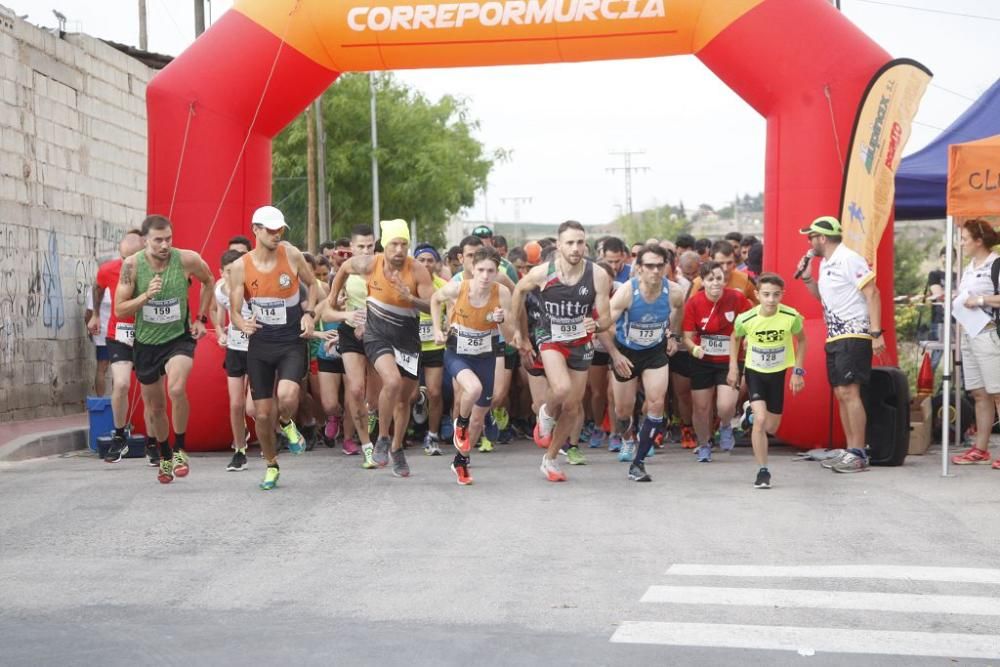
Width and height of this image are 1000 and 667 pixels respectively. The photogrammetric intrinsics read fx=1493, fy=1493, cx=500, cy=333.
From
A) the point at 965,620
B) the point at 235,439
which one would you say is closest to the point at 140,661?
the point at 965,620

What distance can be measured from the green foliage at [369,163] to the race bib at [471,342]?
35877mm

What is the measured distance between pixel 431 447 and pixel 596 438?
1.68 meters

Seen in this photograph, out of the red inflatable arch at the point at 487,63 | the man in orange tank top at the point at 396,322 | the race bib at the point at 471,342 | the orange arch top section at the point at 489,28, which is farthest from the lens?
the orange arch top section at the point at 489,28

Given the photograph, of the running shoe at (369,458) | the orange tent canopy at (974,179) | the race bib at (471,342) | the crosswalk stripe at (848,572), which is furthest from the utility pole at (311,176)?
the crosswalk stripe at (848,572)

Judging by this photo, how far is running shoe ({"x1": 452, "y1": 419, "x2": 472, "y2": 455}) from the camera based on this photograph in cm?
1145

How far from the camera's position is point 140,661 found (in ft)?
18.9

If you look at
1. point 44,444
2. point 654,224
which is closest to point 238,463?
point 44,444

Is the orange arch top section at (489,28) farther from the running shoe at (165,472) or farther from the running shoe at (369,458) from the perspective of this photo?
the running shoe at (165,472)

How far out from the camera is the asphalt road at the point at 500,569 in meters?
6.01

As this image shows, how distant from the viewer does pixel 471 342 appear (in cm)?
1197

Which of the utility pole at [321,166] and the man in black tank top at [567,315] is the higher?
the utility pole at [321,166]

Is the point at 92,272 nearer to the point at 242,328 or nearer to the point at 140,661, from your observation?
the point at 242,328

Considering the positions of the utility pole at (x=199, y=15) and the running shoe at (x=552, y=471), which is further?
the utility pole at (x=199, y=15)

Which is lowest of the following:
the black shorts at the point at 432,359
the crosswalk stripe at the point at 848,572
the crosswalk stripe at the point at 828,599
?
the crosswalk stripe at the point at 848,572
